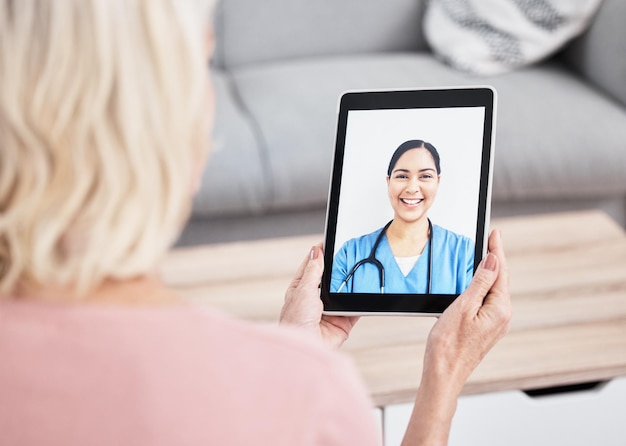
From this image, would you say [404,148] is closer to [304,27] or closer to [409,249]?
[409,249]

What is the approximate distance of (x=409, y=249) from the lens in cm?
107

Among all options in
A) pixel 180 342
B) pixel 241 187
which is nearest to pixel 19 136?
pixel 180 342

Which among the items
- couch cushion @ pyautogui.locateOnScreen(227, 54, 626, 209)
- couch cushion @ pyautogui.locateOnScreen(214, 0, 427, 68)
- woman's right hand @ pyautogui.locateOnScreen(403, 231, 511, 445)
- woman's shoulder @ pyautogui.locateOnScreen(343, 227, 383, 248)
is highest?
couch cushion @ pyautogui.locateOnScreen(214, 0, 427, 68)

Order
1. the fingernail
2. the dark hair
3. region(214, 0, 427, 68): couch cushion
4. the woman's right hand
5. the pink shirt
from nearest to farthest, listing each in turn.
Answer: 1. the pink shirt
2. the woman's right hand
3. the fingernail
4. the dark hair
5. region(214, 0, 427, 68): couch cushion

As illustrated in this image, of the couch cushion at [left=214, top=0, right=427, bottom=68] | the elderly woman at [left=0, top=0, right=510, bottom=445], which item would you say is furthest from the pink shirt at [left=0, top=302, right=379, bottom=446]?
the couch cushion at [left=214, top=0, right=427, bottom=68]

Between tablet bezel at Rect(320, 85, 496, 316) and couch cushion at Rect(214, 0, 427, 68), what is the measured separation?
4.31ft

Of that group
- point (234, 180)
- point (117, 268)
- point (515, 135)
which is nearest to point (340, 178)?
point (117, 268)

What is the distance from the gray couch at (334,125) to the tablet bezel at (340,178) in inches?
30.2

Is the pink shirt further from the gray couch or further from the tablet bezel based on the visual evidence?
the gray couch

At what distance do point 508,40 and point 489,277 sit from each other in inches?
51.8

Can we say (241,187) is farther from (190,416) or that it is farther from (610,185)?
(190,416)

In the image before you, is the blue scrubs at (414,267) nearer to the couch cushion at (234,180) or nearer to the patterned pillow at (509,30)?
the couch cushion at (234,180)

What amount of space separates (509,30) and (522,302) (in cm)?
107

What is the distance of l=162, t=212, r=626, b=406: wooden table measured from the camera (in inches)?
44.2
